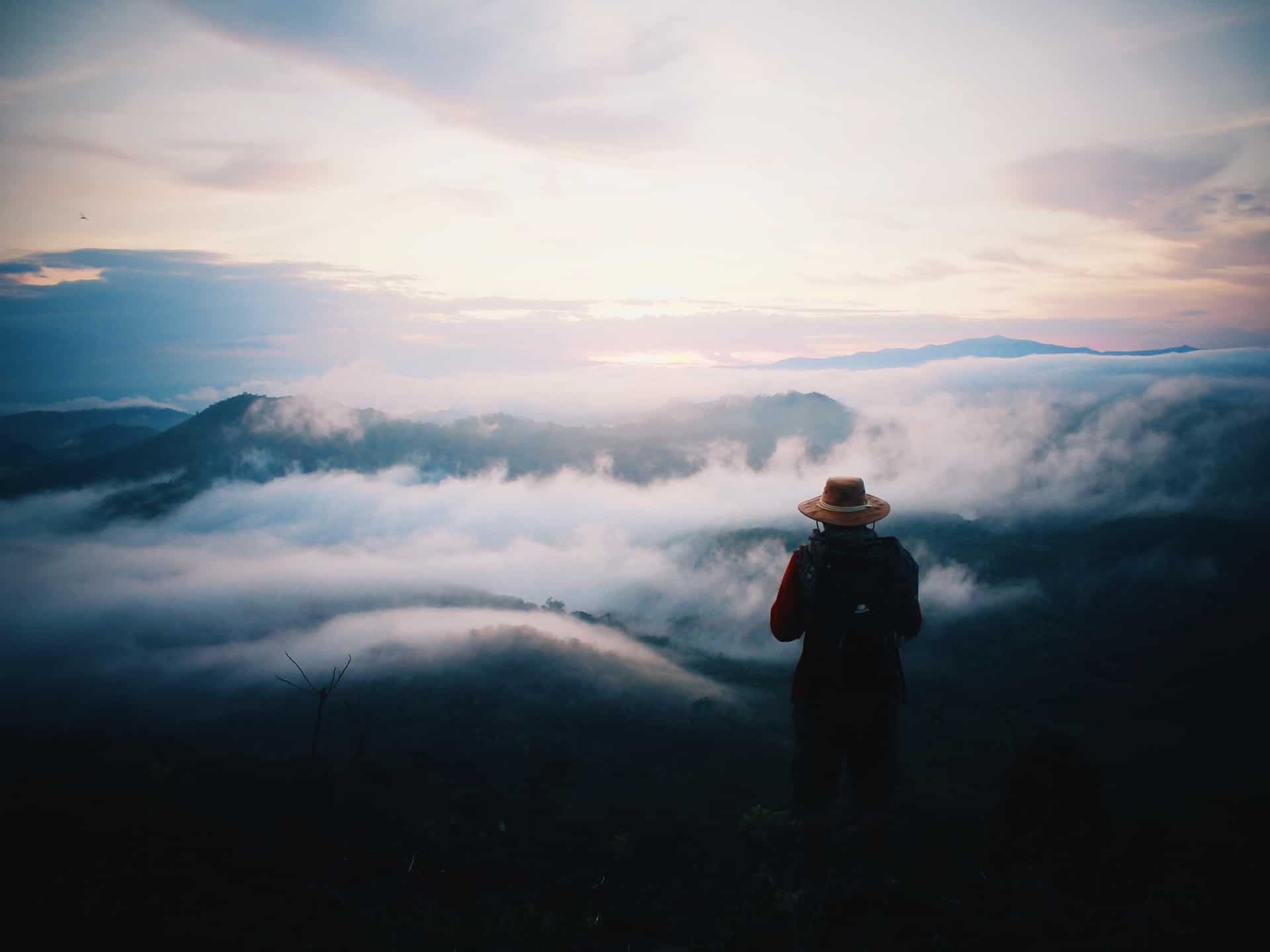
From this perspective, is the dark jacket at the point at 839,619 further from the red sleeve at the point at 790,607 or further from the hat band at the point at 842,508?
the hat band at the point at 842,508

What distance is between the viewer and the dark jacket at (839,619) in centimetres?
776

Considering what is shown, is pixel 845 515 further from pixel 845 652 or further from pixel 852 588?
pixel 845 652

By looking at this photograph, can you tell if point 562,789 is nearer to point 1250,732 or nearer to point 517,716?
point 517,716

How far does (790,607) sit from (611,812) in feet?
349

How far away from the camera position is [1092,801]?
28766 millimetres

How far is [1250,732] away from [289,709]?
9798 inches

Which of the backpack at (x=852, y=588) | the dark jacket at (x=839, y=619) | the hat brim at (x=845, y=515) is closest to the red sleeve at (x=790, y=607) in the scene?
the dark jacket at (x=839, y=619)

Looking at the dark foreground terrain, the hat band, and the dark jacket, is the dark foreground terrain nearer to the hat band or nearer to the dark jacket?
the dark jacket

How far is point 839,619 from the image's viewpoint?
7.78m

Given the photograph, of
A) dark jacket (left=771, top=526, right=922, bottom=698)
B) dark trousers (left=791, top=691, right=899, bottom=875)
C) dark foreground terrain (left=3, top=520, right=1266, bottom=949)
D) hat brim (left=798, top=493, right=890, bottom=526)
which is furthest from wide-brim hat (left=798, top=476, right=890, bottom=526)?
dark foreground terrain (left=3, top=520, right=1266, bottom=949)

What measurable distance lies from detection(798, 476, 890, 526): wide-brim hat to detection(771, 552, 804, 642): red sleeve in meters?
0.67

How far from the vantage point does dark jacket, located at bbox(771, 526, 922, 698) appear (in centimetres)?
776

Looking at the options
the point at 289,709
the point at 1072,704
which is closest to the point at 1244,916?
the point at 289,709

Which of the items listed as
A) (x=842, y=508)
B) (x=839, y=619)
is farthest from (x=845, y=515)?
(x=839, y=619)
